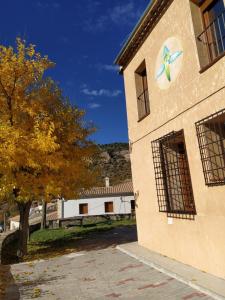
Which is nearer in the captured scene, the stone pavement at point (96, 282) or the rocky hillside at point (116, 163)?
the stone pavement at point (96, 282)

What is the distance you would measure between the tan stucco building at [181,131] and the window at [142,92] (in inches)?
1.4

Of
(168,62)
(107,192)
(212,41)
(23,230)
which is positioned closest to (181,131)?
(168,62)

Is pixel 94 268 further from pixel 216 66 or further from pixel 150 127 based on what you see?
pixel 216 66

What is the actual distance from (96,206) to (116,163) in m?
51.2

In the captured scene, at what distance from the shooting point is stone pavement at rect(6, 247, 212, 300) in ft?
18.5

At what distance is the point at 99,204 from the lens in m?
39.7

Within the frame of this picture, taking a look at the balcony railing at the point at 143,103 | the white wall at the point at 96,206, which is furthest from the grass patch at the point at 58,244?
the white wall at the point at 96,206

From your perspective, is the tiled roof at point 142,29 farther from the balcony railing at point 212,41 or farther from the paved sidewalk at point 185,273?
the paved sidewalk at point 185,273

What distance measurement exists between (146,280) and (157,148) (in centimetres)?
369

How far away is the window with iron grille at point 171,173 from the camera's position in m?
7.90

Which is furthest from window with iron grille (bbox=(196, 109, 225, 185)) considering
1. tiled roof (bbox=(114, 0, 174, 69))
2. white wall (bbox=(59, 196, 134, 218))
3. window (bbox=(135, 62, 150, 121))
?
white wall (bbox=(59, 196, 134, 218))

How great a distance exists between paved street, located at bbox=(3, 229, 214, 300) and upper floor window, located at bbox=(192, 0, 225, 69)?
4.51 meters

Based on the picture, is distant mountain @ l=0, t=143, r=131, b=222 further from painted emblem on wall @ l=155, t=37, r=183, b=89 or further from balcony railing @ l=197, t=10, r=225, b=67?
balcony railing @ l=197, t=10, r=225, b=67

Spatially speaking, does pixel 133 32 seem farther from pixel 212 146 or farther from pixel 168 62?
pixel 212 146
